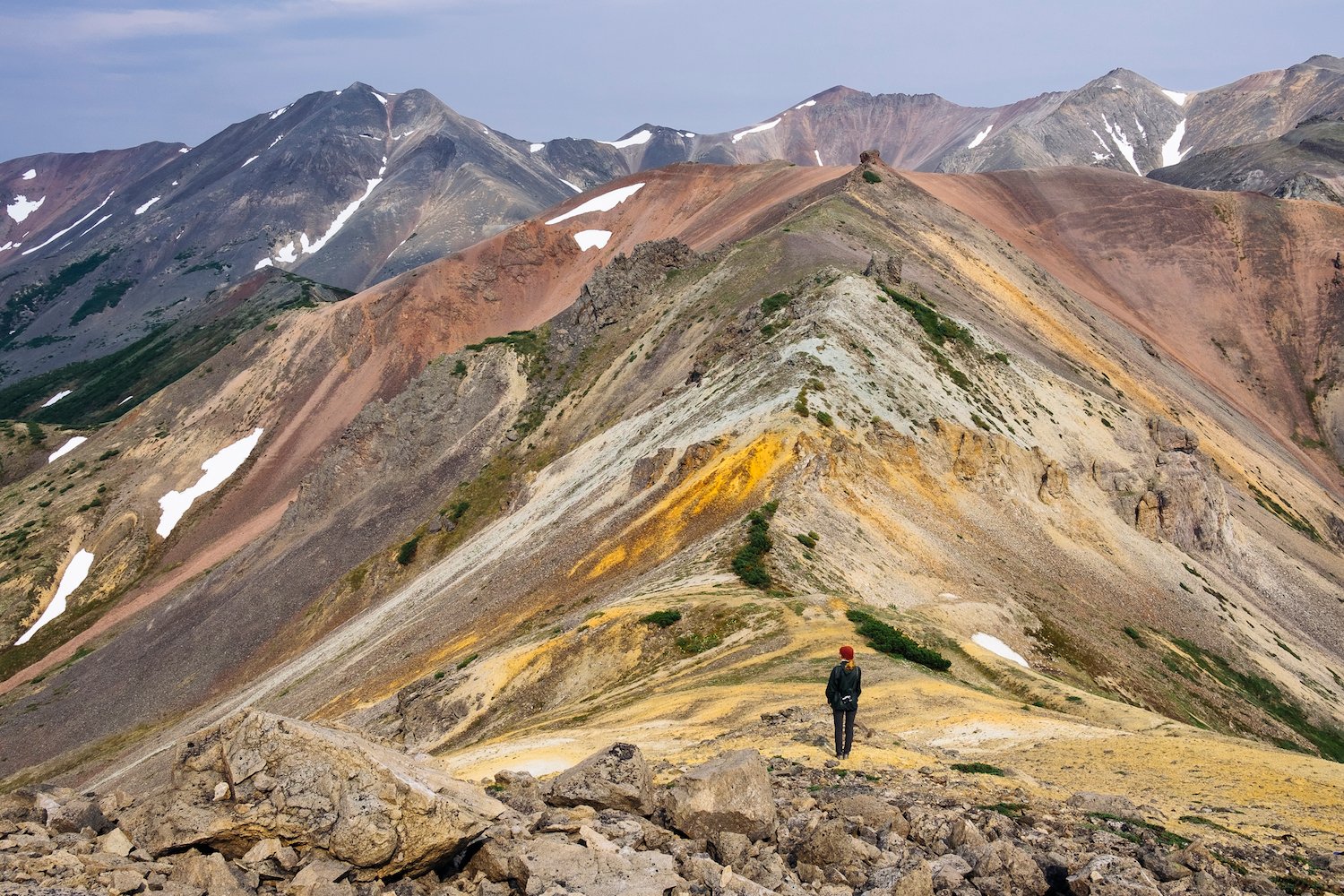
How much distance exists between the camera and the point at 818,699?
834 inches

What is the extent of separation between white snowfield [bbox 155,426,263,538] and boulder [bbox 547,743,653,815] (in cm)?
9253

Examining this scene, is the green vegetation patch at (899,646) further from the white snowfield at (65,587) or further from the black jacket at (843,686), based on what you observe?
the white snowfield at (65,587)

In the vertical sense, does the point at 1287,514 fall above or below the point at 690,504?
below

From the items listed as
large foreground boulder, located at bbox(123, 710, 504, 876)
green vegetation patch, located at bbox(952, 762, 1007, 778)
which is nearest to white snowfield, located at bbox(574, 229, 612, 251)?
green vegetation patch, located at bbox(952, 762, 1007, 778)

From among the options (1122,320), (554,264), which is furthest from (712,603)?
A: (554,264)

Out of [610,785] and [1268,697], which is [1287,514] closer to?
[1268,697]

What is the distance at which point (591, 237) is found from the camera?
12812 centimetres

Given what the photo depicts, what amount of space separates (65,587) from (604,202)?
3156 inches

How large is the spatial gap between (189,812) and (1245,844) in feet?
42.1

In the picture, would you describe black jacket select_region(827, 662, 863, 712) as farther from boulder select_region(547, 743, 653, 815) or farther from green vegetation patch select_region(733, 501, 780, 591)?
green vegetation patch select_region(733, 501, 780, 591)

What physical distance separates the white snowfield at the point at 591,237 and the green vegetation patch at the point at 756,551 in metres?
95.2

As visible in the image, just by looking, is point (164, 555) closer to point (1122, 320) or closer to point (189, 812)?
point (189, 812)

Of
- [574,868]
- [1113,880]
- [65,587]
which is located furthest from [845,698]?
[65,587]

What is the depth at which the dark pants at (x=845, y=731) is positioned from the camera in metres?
17.0
